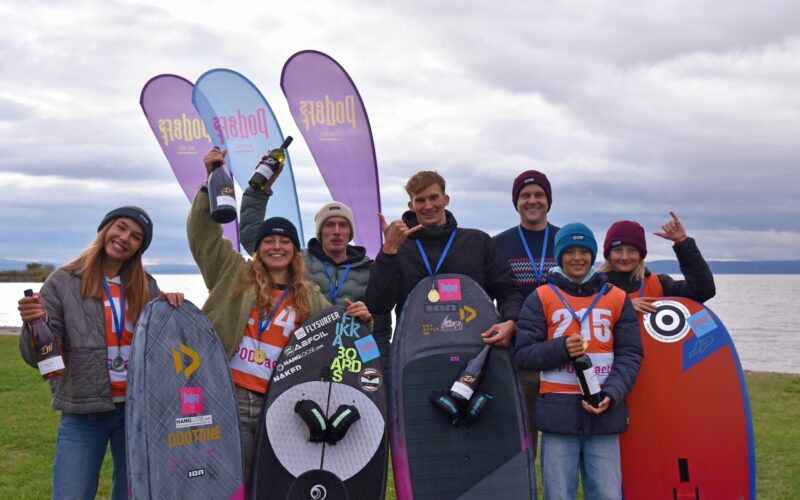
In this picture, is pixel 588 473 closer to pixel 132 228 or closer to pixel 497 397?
pixel 497 397

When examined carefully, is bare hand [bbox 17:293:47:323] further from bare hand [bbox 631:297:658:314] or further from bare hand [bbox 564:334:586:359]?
bare hand [bbox 631:297:658:314]

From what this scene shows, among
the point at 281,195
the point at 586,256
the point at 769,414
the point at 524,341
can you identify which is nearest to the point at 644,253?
the point at 586,256

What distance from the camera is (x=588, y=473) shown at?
10.1 feet

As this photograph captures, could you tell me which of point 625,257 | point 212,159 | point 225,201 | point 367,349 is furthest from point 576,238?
point 212,159

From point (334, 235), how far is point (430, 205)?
53cm

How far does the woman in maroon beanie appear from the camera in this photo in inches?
132

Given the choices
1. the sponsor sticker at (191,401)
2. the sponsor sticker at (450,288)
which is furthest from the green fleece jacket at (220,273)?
the sponsor sticker at (450,288)

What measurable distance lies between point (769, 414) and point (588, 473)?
15.8 ft

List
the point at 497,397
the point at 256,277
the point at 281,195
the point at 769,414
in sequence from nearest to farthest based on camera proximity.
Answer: the point at 256,277
the point at 497,397
the point at 769,414
the point at 281,195

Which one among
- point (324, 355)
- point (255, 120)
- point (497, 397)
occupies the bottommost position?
point (497, 397)

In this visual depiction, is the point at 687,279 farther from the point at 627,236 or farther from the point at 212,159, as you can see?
the point at 212,159

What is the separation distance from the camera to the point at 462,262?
3.45 metres

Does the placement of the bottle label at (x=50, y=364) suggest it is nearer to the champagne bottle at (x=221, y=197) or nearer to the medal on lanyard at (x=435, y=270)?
the champagne bottle at (x=221, y=197)

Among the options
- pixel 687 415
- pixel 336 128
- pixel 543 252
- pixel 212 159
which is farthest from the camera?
pixel 336 128
